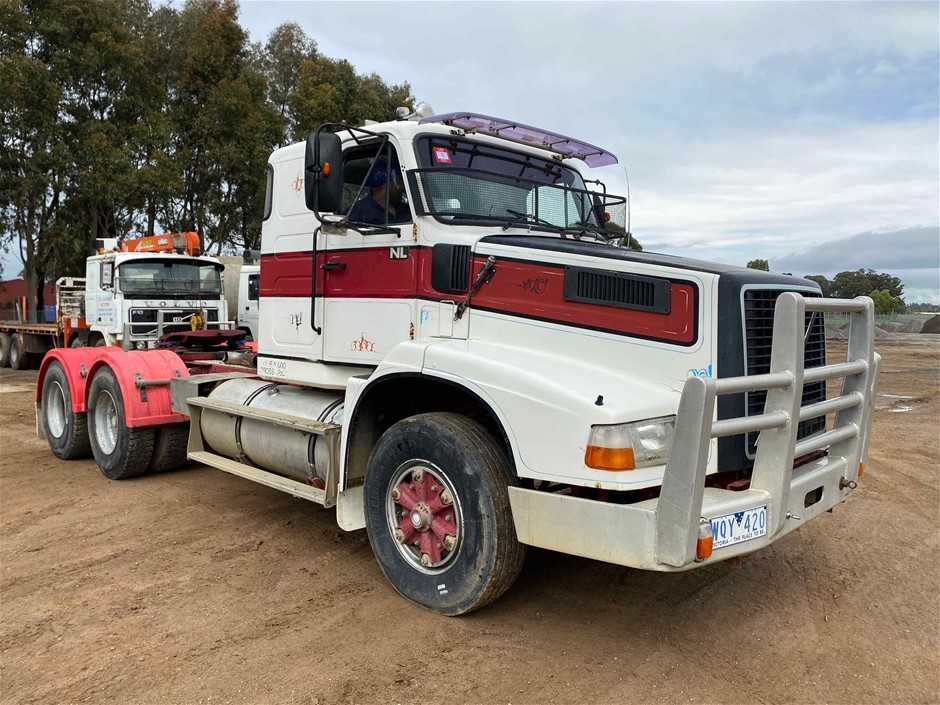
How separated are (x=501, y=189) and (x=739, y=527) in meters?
2.61

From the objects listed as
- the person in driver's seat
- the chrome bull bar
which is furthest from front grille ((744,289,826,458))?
the person in driver's seat

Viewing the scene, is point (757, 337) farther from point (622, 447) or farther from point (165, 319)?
point (165, 319)

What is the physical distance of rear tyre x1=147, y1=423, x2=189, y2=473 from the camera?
6746 millimetres

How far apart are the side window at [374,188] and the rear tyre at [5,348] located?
19064mm

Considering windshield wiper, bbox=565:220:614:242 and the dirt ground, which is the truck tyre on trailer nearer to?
the dirt ground

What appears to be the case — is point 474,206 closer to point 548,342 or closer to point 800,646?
point 548,342

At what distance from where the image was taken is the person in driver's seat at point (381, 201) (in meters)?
4.48

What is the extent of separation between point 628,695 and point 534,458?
1.10 meters

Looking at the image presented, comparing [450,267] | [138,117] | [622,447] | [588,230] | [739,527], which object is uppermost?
[138,117]

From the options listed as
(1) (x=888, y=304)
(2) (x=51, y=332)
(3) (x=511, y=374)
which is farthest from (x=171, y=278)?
(1) (x=888, y=304)

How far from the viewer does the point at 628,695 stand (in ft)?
10.2

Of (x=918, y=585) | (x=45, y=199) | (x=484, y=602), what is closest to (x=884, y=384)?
(x=918, y=585)

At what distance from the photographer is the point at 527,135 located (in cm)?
503

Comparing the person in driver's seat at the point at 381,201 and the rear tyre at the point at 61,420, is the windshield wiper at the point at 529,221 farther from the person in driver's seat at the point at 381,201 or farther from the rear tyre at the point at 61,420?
the rear tyre at the point at 61,420
